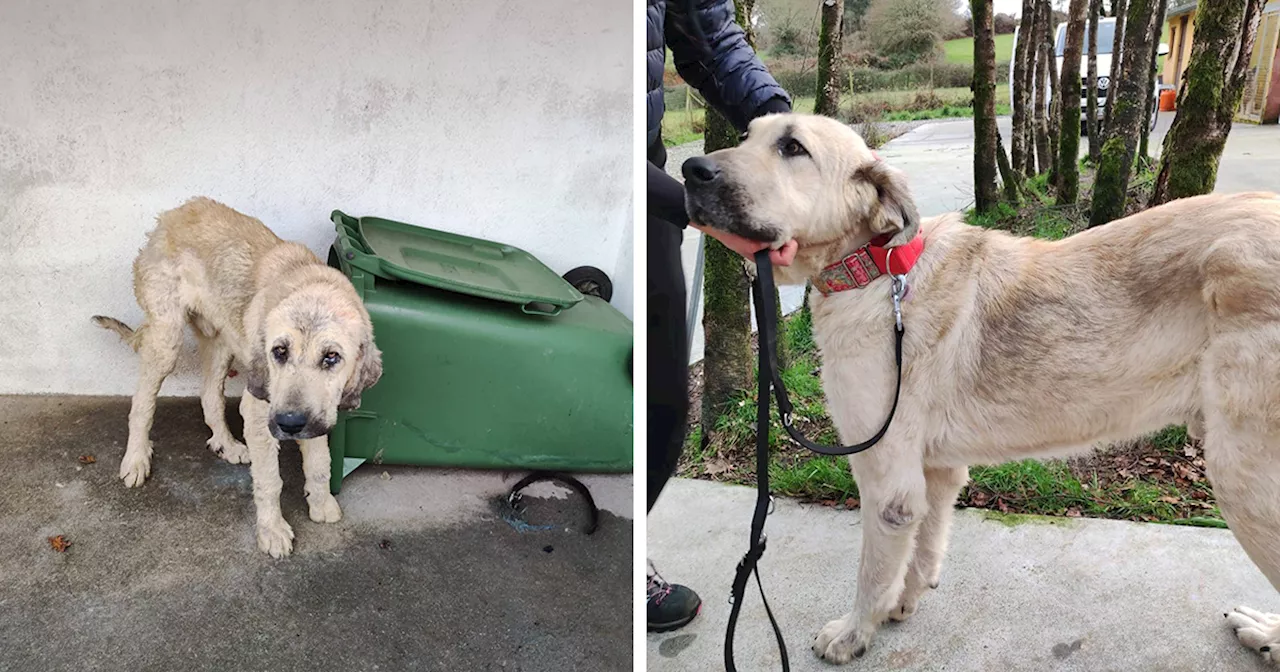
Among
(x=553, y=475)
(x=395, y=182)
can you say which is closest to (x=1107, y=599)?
(x=553, y=475)

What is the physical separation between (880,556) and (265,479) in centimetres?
199

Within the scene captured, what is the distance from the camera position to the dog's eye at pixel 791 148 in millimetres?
1349

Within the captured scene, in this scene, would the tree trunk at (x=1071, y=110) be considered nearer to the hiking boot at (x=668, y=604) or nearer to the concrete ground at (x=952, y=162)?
the concrete ground at (x=952, y=162)

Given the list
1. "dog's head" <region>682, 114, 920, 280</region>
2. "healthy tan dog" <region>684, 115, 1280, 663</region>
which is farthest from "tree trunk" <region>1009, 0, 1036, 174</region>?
"dog's head" <region>682, 114, 920, 280</region>

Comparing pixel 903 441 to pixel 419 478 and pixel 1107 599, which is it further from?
pixel 419 478

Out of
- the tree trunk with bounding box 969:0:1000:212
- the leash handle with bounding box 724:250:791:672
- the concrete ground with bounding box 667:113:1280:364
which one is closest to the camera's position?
the leash handle with bounding box 724:250:791:672

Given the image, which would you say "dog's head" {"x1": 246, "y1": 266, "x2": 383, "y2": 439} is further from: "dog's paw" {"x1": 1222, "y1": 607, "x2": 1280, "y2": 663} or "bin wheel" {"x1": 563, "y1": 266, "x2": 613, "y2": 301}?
"dog's paw" {"x1": 1222, "y1": 607, "x2": 1280, "y2": 663}

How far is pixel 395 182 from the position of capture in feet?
8.94

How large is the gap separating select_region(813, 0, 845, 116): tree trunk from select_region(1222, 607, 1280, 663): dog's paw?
1509mm

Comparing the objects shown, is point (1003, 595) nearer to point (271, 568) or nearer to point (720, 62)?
point (720, 62)

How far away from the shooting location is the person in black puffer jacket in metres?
1.11

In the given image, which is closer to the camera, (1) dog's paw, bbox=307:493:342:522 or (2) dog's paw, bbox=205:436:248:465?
(1) dog's paw, bbox=307:493:342:522

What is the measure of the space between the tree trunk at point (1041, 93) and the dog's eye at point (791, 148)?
1.11 metres

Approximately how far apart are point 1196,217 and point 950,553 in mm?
1059
